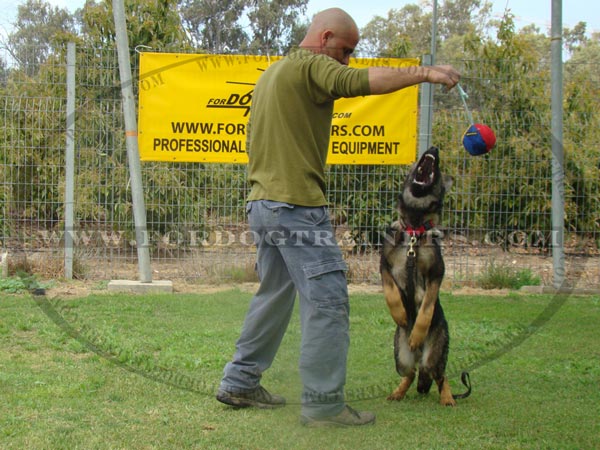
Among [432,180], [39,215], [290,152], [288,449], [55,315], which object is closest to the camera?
[288,449]

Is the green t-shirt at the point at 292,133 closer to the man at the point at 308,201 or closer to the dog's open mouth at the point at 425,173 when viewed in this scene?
the man at the point at 308,201

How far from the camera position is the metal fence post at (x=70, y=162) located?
8555 mm

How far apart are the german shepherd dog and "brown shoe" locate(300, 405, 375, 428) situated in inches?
22.4

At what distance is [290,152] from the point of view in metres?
3.70

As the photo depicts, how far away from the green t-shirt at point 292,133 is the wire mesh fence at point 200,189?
507 centimetres

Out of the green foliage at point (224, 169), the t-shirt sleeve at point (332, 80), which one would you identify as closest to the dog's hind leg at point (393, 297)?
the t-shirt sleeve at point (332, 80)

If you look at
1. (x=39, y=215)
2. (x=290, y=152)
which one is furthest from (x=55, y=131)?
(x=290, y=152)

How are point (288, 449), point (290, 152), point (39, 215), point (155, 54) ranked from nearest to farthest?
point (288, 449) < point (290, 152) < point (155, 54) < point (39, 215)

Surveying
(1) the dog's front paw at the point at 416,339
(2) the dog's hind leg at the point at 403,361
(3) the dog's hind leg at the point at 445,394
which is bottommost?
(3) the dog's hind leg at the point at 445,394

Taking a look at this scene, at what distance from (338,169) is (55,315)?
3995 mm

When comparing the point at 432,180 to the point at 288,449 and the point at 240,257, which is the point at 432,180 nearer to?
the point at 288,449

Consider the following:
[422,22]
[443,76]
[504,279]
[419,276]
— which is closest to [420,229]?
[419,276]

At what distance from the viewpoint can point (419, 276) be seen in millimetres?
4211

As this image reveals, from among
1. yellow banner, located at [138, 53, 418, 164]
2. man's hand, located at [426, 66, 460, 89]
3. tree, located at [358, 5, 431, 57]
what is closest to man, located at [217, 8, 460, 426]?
man's hand, located at [426, 66, 460, 89]
